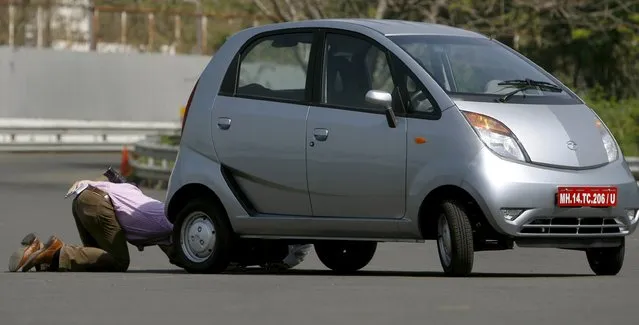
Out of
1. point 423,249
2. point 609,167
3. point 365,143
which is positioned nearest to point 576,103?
point 609,167

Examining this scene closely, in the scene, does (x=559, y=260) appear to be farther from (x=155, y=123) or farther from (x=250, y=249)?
(x=155, y=123)

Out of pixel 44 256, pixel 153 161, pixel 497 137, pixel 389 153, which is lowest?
pixel 153 161

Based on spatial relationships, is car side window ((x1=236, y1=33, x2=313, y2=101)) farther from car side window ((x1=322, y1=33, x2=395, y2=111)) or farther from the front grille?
the front grille

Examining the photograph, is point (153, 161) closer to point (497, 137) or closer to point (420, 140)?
point (420, 140)

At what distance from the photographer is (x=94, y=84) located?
4944 centimetres

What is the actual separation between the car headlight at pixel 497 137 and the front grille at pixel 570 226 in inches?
16.0

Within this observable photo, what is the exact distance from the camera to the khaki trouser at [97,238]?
12.5 metres

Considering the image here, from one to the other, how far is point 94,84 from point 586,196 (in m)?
39.4

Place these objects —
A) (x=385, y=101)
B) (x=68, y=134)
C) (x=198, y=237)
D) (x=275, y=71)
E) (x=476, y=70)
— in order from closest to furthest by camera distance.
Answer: (x=385, y=101), (x=476, y=70), (x=198, y=237), (x=275, y=71), (x=68, y=134)

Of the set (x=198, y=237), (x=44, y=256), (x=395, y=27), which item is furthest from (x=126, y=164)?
(x=395, y=27)

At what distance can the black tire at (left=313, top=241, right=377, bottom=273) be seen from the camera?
1277cm

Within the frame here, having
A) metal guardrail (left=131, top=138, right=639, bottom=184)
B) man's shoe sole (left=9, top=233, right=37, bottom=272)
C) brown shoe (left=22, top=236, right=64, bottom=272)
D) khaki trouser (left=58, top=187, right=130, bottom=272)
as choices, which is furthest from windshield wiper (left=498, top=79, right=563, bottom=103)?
metal guardrail (left=131, top=138, right=639, bottom=184)

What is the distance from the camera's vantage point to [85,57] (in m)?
49.1

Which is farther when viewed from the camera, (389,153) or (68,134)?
(68,134)
